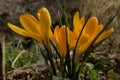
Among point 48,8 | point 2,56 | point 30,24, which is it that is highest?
point 48,8

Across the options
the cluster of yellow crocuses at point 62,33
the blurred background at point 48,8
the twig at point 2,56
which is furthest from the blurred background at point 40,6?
the cluster of yellow crocuses at point 62,33

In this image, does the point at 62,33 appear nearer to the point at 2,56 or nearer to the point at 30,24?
the point at 30,24

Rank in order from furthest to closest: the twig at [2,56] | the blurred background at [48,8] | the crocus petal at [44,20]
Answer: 1. the blurred background at [48,8]
2. the twig at [2,56]
3. the crocus petal at [44,20]

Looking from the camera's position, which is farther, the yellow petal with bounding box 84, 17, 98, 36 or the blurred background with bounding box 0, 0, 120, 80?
the blurred background with bounding box 0, 0, 120, 80

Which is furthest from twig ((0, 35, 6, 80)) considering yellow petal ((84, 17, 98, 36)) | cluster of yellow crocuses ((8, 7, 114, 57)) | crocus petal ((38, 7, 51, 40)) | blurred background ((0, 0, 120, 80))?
blurred background ((0, 0, 120, 80))

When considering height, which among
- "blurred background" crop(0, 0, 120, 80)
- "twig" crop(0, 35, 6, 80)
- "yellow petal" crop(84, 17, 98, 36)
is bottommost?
"twig" crop(0, 35, 6, 80)

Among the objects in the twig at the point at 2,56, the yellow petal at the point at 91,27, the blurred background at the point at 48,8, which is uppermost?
the blurred background at the point at 48,8

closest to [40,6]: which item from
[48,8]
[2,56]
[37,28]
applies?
[48,8]

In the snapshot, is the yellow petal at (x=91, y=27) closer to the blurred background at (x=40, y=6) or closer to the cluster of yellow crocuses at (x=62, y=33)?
the cluster of yellow crocuses at (x=62, y=33)

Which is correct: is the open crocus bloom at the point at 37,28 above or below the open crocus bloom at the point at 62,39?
above

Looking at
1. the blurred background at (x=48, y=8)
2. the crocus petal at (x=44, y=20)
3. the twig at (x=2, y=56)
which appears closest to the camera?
the crocus petal at (x=44, y=20)

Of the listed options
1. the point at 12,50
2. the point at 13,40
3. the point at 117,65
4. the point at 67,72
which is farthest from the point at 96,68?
the point at 13,40

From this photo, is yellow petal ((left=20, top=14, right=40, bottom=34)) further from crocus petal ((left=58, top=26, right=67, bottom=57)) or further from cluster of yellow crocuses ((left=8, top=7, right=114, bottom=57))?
crocus petal ((left=58, top=26, right=67, bottom=57))
